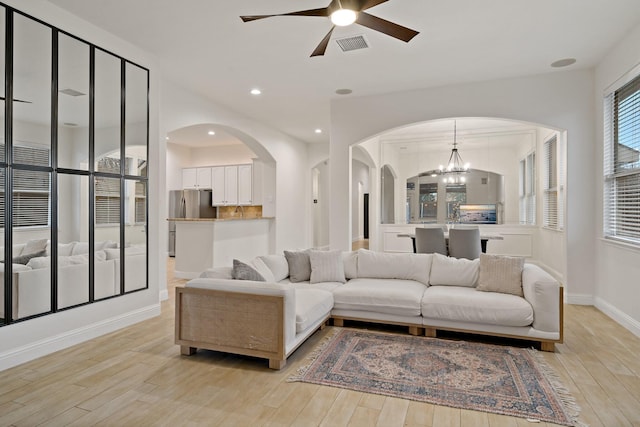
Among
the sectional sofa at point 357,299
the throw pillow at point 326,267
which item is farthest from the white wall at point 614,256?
the throw pillow at point 326,267

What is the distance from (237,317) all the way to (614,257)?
4.04 m

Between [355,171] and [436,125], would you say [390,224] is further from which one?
[355,171]

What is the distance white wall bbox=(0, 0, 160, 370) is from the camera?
2.85 m

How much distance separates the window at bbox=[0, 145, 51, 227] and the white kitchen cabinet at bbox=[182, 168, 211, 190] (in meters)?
6.42

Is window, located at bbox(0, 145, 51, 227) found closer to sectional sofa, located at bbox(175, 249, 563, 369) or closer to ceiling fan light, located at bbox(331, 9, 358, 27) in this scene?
sectional sofa, located at bbox(175, 249, 563, 369)

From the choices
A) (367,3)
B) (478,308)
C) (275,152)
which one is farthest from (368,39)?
(275,152)

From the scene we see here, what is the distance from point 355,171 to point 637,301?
32.7 ft

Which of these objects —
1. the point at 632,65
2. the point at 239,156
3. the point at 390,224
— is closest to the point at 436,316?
the point at 632,65

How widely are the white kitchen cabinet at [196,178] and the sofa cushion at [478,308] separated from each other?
7272mm

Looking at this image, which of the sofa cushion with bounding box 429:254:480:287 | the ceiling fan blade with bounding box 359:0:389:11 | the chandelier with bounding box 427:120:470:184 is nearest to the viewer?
the ceiling fan blade with bounding box 359:0:389:11

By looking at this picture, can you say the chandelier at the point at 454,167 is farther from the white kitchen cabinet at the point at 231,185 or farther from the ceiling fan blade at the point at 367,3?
the ceiling fan blade at the point at 367,3

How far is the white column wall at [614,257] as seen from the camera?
358 cm

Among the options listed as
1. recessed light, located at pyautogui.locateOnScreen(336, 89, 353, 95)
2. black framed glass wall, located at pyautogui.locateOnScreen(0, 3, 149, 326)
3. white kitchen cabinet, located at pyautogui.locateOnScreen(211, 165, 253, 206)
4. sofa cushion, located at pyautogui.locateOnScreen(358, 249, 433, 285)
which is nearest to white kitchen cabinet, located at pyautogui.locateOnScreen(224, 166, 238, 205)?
white kitchen cabinet, located at pyautogui.locateOnScreen(211, 165, 253, 206)

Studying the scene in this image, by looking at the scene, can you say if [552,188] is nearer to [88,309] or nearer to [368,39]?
[368,39]
